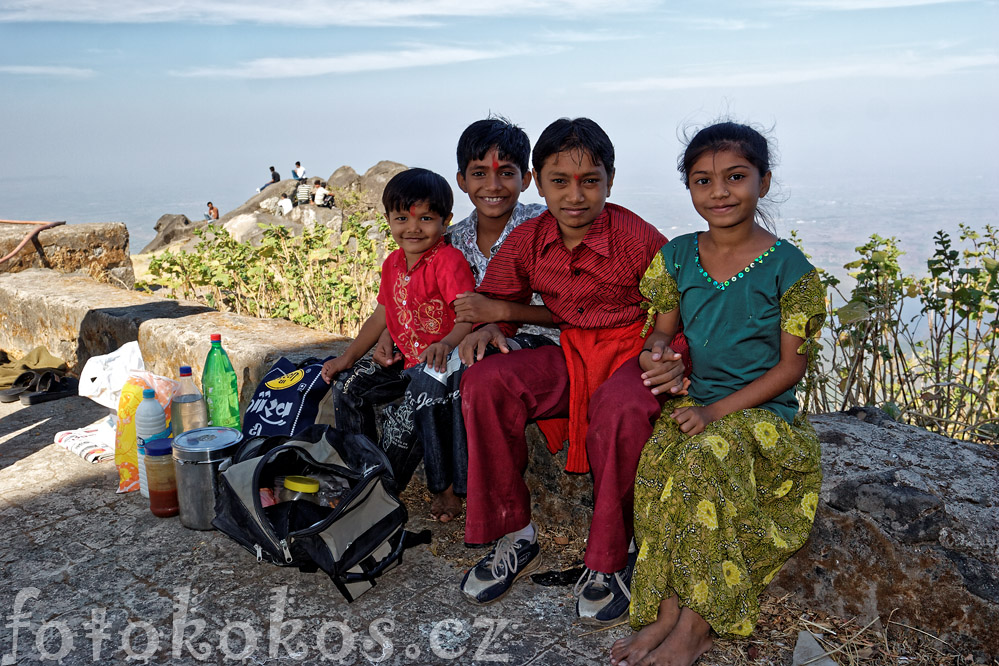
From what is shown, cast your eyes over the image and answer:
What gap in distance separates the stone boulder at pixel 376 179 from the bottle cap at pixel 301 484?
1925 cm

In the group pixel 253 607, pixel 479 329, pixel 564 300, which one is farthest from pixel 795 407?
pixel 253 607

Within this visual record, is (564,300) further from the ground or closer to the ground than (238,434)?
further from the ground

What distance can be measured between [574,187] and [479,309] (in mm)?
579

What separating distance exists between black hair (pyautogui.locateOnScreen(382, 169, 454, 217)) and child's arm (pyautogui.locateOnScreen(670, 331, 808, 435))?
134 cm

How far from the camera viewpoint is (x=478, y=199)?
123 inches

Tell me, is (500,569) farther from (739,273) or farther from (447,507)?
(739,273)

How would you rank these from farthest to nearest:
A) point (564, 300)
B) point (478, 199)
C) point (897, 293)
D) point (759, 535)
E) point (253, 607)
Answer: point (897, 293), point (478, 199), point (564, 300), point (253, 607), point (759, 535)

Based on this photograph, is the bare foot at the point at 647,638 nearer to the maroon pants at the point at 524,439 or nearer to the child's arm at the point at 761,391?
the maroon pants at the point at 524,439

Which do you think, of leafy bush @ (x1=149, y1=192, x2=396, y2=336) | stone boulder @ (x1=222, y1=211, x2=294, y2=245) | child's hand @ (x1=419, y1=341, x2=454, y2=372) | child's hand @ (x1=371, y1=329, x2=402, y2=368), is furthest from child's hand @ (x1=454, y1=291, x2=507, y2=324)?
stone boulder @ (x1=222, y1=211, x2=294, y2=245)

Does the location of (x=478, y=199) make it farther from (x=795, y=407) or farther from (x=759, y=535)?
(x=759, y=535)

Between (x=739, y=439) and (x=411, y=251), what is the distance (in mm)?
1543

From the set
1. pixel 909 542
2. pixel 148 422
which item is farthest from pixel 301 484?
pixel 909 542

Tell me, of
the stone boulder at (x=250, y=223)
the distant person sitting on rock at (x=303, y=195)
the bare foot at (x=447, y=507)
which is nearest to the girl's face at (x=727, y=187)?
the bare foot at (x=447, y=507)

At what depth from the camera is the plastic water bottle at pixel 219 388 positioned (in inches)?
147
